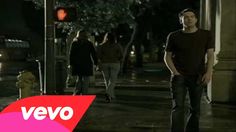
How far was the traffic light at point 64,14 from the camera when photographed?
500 inches

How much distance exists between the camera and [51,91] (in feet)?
→ 39.5

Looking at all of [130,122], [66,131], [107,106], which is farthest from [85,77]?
[66,131]

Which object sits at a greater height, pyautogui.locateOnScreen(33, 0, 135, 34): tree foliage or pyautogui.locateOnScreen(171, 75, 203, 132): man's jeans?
pyautogui.locateOnScreen(33, 0, 135, 34): tree foliage

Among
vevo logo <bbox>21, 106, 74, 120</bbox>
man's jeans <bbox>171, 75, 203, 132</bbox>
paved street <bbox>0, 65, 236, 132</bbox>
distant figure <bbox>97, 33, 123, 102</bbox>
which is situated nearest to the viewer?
vevo logo <bbox>21, 106, 74, 120</bbox>

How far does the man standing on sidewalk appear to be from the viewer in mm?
8320

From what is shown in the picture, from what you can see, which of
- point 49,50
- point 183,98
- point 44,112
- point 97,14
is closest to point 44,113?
point 44,112

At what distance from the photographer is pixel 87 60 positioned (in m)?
14.0

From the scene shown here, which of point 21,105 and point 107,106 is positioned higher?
point 21,105

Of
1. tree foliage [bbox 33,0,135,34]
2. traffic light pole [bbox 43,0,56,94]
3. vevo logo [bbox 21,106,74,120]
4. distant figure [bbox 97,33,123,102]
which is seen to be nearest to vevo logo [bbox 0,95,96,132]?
vevo logo [bbox 21,106,74,120]

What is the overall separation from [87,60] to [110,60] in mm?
825

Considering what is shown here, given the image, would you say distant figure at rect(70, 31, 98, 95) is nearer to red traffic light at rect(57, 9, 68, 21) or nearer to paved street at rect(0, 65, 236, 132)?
paved street at rect(0, 65, 236, 132)

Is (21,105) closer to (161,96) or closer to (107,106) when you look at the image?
(107,106)

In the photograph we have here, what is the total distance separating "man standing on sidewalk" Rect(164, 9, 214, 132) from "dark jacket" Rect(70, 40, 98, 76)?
5.58 metres

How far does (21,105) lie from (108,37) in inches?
353
